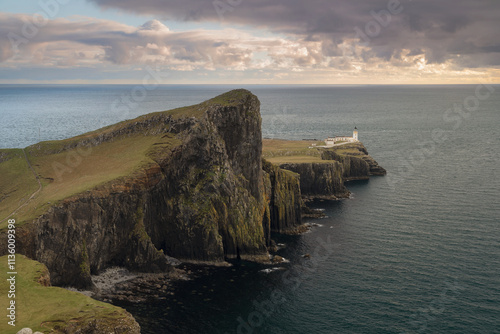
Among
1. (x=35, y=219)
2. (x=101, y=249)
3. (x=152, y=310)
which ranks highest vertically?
(x=35, y=219)

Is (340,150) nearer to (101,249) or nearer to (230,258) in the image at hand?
(230,258)

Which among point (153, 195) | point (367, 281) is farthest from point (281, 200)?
point (367, 281)

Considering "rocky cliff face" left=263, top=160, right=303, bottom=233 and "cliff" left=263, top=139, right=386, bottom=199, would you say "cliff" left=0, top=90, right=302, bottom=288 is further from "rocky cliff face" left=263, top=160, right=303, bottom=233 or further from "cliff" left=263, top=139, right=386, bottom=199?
"cliff" left=263, top=139, right=386, bottom=199

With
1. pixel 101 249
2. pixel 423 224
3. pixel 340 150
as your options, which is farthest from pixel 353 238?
pixel 340 150

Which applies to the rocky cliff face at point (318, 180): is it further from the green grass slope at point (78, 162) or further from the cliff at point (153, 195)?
the green grass slope at point (78, 162)

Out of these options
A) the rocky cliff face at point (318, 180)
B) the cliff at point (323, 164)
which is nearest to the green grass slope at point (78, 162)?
the rocky cliff face at point (318, 180)

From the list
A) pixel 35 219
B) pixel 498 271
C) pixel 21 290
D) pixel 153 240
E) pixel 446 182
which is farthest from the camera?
pixel 446 182

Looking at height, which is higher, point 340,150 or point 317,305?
point 340,150

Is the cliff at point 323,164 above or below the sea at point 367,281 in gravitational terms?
above
